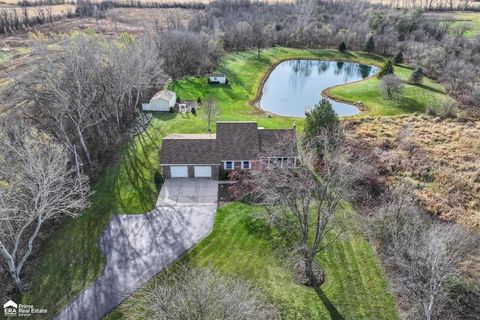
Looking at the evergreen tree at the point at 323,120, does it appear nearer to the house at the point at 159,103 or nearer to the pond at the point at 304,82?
the pond at the point at 304,82

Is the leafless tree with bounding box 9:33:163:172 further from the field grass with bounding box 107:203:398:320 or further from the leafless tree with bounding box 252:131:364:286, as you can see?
the leafless tree with bounding box 252:131:364:286

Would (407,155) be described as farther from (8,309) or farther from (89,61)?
(8,309)

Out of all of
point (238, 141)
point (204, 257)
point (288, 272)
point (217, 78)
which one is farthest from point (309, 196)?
point (217, 78)

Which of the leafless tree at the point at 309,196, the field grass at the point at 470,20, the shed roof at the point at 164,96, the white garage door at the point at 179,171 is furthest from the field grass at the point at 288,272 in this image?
the field grass at the point at 470,20

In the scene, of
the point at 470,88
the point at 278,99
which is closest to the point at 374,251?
the point at 278,99

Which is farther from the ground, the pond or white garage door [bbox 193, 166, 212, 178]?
the pond

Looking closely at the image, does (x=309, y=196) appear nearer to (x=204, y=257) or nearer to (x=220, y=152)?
(x=204, y=257)

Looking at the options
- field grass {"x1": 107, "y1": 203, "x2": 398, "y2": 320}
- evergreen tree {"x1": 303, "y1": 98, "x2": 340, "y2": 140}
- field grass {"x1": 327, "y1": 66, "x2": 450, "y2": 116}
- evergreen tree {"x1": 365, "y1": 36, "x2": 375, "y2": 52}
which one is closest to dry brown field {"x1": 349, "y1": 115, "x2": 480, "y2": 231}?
field grass {"x1": 327, "y1": 66, "x2": 450, "y2": 116}
